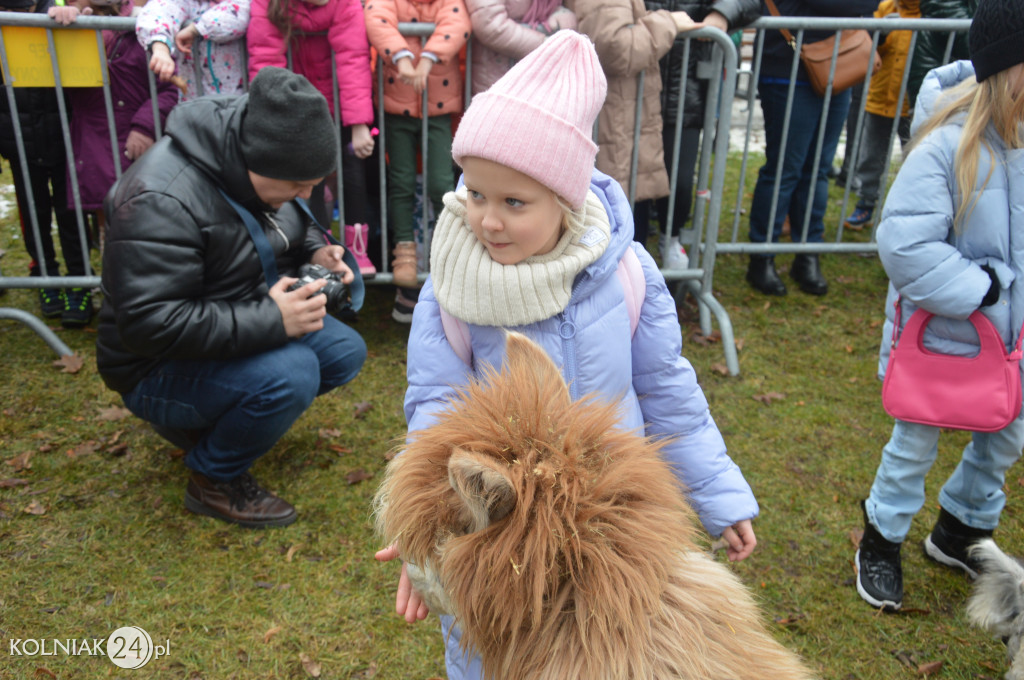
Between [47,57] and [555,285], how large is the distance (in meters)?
3.89

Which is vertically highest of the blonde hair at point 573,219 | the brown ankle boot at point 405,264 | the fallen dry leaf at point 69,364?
the blonde hair at point 573,219

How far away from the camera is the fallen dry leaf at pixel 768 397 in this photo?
4629 mm

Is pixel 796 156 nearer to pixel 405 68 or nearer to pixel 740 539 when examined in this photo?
pixel 405 68

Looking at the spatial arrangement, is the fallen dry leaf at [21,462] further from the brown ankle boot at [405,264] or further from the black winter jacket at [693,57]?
the black winter jacket at [693,57]

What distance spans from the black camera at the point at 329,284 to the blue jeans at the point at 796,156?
3.47 meters

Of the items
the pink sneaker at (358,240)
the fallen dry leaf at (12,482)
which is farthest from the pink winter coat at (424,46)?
the fallen dry leaf at (12,482)

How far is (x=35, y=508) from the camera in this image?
3.45 metres

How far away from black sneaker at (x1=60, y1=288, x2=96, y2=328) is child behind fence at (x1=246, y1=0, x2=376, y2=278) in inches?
73.8

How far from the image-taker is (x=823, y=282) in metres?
6.11

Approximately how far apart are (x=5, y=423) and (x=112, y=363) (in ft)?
4.15

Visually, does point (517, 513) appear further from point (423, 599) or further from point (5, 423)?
point (5, 423)

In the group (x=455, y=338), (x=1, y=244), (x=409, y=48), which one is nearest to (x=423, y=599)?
(x=455, y=338)

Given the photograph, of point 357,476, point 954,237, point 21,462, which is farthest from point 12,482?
point 954,237

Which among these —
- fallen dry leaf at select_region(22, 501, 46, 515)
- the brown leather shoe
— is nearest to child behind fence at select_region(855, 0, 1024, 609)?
the brown leather shoe
